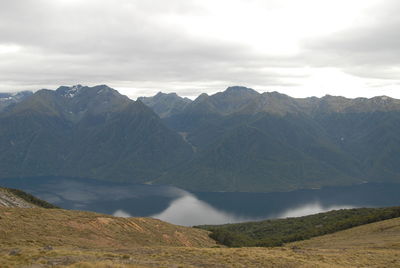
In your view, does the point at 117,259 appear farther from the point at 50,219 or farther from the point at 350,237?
the point at 350,237

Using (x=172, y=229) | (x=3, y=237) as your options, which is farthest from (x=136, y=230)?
(x=3, y=237)

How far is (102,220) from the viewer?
74.9 m

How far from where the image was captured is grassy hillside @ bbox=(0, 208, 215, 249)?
55.6 metres

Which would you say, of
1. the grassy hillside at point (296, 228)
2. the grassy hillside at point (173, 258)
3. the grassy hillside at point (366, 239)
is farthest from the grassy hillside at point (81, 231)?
the grassy hillside at point (366, 239)

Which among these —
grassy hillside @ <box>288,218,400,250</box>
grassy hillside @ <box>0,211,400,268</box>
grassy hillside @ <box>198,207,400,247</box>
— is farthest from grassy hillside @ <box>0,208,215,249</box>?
grassy hillside @ <box>288,218,400,250</box>

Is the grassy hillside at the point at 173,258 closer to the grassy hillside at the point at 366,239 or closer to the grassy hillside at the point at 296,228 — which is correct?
the grassy hillside at the point at 366,239

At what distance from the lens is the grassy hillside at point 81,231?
55609 mm

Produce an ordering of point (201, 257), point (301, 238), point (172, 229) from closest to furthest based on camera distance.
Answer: point (201, 257), point (172, 229), point (301, 238)

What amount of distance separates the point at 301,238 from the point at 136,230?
51.0 metres

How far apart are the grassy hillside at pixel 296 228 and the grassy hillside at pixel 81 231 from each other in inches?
736

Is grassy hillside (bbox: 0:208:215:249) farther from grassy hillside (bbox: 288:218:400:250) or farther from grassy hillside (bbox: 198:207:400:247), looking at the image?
grassy hillside (bbox: 288:218:400:250)

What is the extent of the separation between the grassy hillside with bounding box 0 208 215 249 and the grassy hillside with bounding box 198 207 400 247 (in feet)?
61.3

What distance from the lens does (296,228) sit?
153250 mm

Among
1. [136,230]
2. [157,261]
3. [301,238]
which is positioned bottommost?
[301,238]
